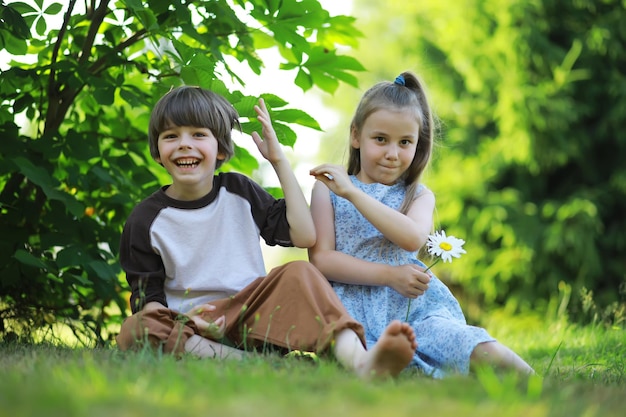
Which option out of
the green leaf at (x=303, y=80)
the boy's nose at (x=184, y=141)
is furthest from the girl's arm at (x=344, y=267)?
the boy's nose at (x=184, y=141)

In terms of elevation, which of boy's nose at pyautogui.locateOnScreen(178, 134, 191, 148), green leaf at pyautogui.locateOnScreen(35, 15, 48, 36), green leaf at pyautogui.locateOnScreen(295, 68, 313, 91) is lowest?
boy's nose at pyautogui.locateOnScreen(178, 134, 191, 148)

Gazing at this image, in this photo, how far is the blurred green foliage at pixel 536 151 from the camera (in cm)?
859

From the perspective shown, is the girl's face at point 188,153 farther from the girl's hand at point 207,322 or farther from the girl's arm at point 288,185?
the girl's hand at point 207,322

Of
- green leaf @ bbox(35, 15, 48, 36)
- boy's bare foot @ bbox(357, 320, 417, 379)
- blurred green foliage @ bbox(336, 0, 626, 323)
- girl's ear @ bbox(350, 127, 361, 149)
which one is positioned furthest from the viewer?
blurred green foliage @ bbox(336, 0, 626, 323)

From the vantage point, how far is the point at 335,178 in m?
2.67

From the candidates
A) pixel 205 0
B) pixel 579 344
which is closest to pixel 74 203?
pixel 205 0

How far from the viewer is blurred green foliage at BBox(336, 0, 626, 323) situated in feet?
28.2

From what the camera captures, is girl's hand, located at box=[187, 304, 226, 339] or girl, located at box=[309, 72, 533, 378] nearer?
girl's hand, located at box=[187, 304, 226, 339]

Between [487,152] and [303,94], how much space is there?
635 cm

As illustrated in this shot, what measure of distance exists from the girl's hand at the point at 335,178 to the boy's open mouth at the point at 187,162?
0.41 m

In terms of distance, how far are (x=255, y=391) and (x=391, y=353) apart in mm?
586

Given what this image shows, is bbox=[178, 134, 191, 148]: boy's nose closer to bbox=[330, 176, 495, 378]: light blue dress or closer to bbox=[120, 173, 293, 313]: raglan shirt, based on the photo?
bbox=[120, 173, 293, 313]: raglan shirt

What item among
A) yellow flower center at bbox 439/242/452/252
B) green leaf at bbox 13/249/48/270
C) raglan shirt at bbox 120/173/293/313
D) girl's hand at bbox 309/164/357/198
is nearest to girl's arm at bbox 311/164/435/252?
girl's hand at bbox 309/164/357/198

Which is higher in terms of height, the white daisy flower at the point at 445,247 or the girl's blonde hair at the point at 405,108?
the girl's blonde hair at the point at 405,108
